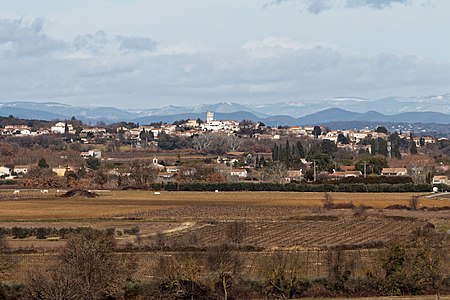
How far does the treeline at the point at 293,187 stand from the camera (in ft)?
253

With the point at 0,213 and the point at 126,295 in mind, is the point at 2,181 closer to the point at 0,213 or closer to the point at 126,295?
the point at 0,213

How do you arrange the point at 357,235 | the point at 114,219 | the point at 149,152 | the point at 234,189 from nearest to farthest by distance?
the point at 357,235, the point at 114,219, the point at 234,189, the point at 149,152

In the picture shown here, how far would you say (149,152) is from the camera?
14038cm

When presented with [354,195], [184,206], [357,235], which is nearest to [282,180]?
[354,195]

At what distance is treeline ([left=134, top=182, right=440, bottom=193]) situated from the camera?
7712cm

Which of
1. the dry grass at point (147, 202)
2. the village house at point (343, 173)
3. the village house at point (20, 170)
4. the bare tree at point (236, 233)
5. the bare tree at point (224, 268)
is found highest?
the bare tree at point (224, 268)

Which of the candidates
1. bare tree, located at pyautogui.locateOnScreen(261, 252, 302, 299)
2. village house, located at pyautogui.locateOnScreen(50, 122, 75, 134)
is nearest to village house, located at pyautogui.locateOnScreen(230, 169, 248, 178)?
bare tree, located at pyautogui.locateOnScreen(261, 252, 302, 299)

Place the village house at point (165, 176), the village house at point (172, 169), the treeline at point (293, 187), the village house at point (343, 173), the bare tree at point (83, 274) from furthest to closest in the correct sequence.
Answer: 1. the village house at point (172, 169)
2. the village house at point (343, 173)
3. the village house at point (165, 176)
4. the treeline at point (293, 187)
5. the bare tree at point (83, 274)

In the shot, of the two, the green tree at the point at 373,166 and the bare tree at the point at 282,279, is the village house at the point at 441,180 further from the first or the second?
the bare tree at the point at 282,279

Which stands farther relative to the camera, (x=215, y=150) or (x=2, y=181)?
(x=215, y=150)

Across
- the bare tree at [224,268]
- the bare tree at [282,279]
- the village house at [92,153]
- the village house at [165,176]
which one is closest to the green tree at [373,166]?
the village house at [165,176]

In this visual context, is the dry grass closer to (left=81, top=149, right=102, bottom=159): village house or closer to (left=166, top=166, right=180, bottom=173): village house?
(left=166, top=166, right=180, bottom=173): village house

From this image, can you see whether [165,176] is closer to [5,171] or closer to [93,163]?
[93,163]

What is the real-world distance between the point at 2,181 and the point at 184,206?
3689 centimetres
